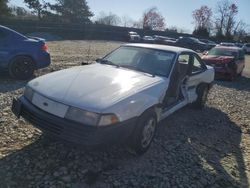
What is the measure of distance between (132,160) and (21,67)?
5.22 metres

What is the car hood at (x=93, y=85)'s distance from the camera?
141 inches

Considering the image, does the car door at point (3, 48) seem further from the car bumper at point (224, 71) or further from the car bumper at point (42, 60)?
the car bumper at point (224, 71)

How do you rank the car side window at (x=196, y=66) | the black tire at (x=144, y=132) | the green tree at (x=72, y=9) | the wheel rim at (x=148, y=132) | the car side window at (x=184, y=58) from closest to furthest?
the black tire at (x=144, y=132), the wheel rim at (x=148, y=132), the car side window at (x=184, y=58), the car side window at (x=196, y=66), the green tree at (x=72, y=9)

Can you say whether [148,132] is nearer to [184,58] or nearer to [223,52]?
[184,58]

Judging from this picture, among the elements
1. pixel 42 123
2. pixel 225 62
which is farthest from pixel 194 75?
pixel 225 62

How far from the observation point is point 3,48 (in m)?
7.66

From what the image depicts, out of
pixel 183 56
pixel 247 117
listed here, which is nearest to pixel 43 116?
pixel 183 56

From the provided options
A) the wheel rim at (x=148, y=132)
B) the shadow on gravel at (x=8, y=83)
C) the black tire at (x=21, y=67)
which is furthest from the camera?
the black tire at (x=21, y=67)

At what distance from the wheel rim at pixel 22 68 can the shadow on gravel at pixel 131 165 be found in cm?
414

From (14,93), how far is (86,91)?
357cm

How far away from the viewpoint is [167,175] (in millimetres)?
3895

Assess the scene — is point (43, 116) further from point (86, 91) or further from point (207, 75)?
point (207, 75)

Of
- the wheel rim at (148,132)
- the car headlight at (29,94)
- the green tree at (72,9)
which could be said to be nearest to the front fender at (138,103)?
the wheel rim at (148,132)

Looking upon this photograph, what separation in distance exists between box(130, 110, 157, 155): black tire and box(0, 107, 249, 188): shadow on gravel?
17 centimetres
